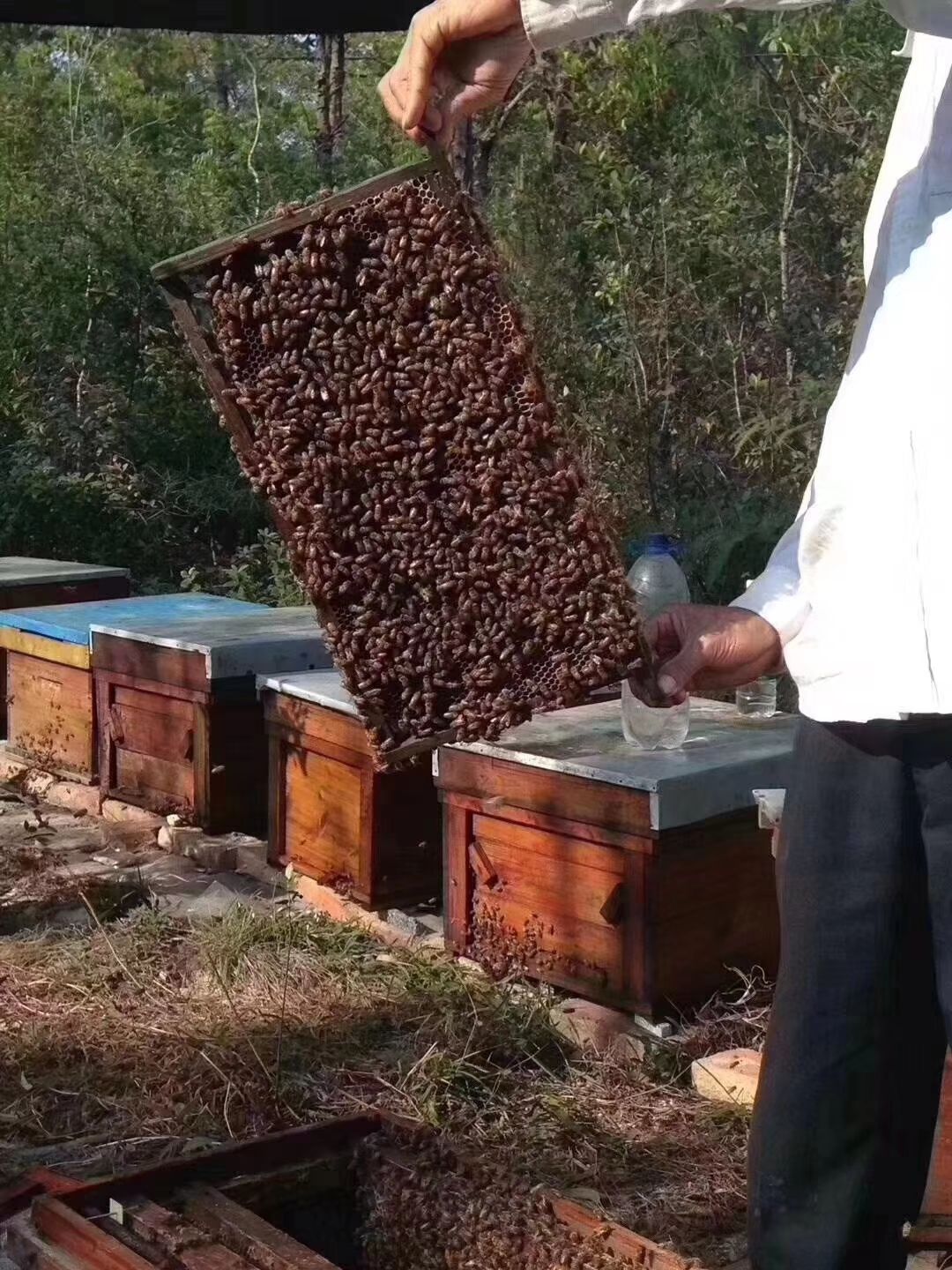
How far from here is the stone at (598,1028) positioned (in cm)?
315

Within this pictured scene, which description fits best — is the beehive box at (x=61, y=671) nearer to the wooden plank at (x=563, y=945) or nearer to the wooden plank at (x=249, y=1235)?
the wooden plank at (x=563, y=945)

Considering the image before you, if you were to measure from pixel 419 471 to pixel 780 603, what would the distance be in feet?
1.40

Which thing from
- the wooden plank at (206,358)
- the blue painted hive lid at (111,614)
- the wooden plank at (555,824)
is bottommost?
the wooden plank at (555,824)

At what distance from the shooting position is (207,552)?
8.80 m

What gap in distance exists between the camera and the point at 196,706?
14.7 feet

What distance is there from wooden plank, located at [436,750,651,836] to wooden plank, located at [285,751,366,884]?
1.54ft

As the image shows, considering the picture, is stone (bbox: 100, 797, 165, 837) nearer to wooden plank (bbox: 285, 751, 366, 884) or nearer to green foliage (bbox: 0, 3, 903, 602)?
wooden plank (bbox: 285, 751, 366, 884)

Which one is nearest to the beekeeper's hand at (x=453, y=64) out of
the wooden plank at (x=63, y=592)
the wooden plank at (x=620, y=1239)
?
the wooden plank at (x=620, y=1239)

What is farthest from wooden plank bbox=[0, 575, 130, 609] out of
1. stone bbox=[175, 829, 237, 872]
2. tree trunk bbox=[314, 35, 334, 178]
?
tree trunk bbox=[314, 35, 334, 178]

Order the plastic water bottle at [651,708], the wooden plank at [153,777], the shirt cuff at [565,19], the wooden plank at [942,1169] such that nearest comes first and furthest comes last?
the shirt cuff at [565,19] → the wooden plank at [942,1169] → the plastic water bottle at [651,708] → the wooden plank at [153,777]

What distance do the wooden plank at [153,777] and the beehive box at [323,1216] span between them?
7.76 ft

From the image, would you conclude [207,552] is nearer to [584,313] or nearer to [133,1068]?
[584,313]

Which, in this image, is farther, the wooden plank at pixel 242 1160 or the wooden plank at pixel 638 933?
the wooden plank at pixel 638 933

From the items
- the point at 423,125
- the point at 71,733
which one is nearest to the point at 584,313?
the point at 71,733
